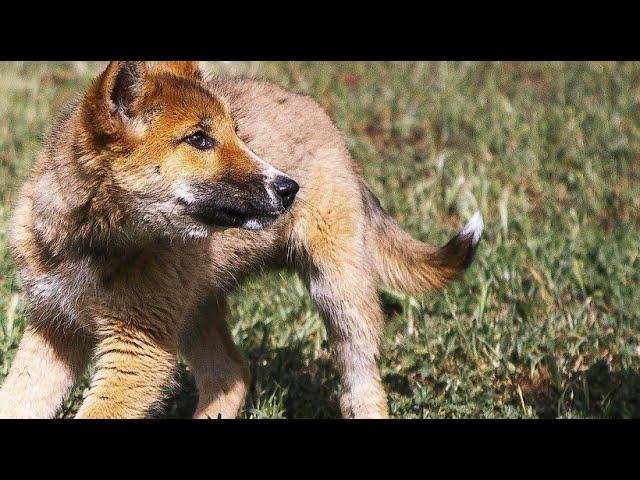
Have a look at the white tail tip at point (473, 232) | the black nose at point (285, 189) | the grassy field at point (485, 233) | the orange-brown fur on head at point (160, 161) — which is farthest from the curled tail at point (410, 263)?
the orange-brown fur on head at point (160, 161)

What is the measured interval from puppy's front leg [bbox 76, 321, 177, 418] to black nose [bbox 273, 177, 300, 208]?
963mm

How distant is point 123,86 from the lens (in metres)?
4.84

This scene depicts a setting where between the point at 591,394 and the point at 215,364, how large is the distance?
2.55 meters

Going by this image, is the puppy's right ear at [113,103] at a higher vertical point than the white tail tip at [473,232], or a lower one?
higher

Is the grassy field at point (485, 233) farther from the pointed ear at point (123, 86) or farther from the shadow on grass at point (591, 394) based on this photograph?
the pointed ear at point (123, 86)

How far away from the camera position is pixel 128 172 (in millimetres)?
4871

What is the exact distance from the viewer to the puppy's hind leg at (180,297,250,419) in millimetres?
Answer: 6430

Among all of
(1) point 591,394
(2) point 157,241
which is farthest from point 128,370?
(1) point 591,394

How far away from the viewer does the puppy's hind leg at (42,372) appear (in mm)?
5332

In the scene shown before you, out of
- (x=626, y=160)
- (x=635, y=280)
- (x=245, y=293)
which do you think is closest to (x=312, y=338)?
(x=245, y=293)

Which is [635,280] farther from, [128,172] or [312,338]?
[128,172]

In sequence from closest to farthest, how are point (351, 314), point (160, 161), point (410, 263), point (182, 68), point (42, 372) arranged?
1. point (160, 161)
2. point (42, 372)
3. point (182, 68)
4. point (351, 314)
5. point (410, 263)

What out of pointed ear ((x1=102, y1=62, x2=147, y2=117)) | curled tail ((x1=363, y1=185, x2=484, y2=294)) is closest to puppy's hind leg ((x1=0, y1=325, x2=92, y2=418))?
pointed ear ((x1=102, y1=62, x2=147, y2=117))

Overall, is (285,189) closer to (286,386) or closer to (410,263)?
(410,263)
